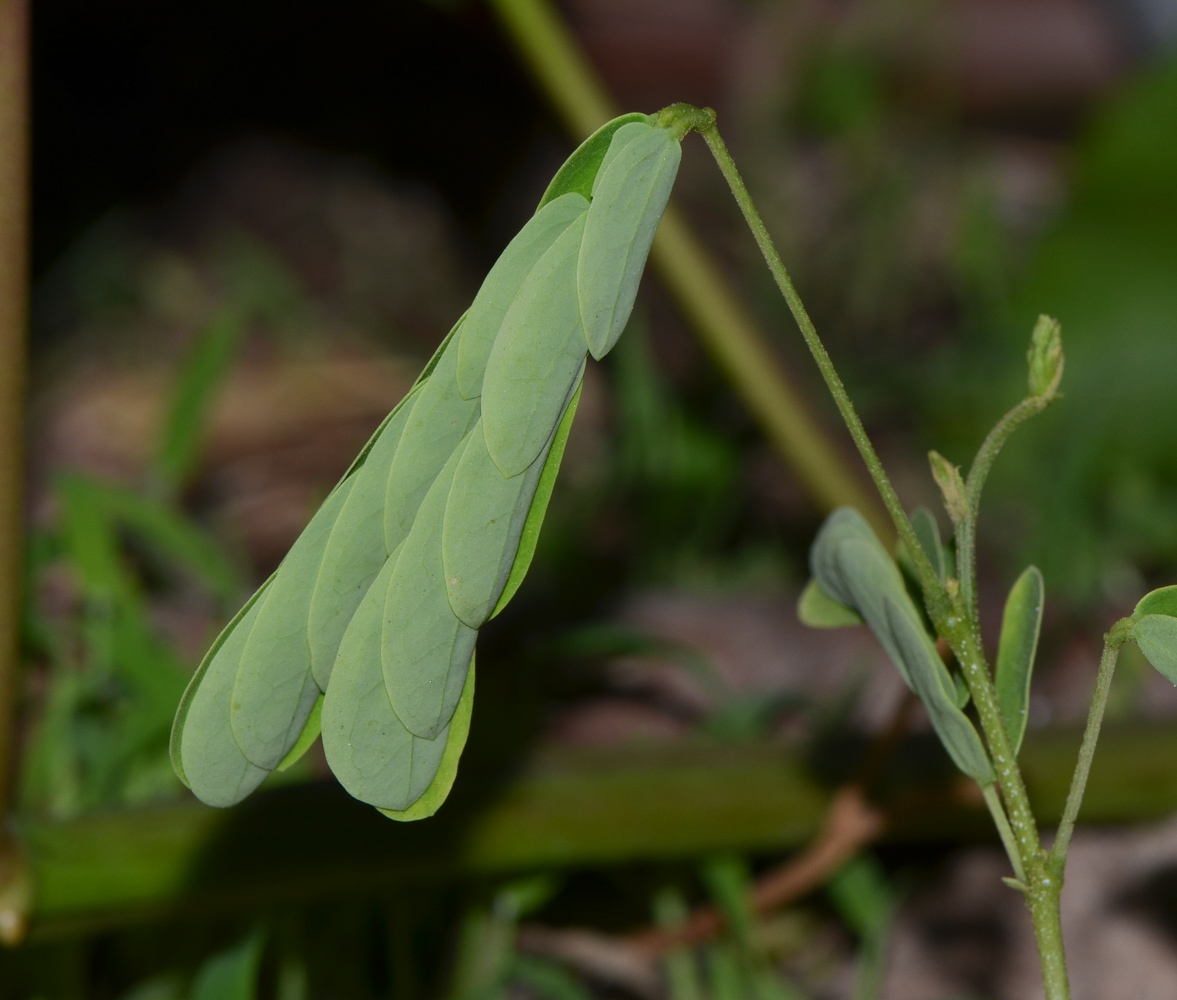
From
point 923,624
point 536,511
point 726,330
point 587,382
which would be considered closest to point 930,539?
point 923,624

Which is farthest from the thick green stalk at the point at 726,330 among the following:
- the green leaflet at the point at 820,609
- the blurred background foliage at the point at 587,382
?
the green leaflet at the point at 820,609

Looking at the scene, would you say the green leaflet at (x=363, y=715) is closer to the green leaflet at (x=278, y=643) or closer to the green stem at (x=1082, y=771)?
the green leaflet at (x=278, y=643)

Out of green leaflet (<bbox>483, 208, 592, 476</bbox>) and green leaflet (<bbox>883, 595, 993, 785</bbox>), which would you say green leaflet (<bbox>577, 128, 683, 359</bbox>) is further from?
green leaflet (<bbox>883, 595, 993, 785</bbox>)

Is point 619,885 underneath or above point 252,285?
underneath

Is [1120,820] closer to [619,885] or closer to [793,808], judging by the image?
[793,808]

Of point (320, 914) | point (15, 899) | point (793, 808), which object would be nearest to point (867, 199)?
point (793, 808)
